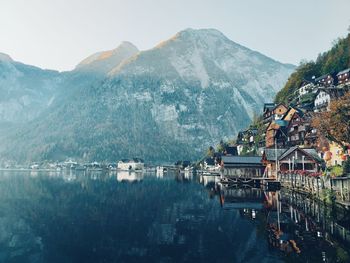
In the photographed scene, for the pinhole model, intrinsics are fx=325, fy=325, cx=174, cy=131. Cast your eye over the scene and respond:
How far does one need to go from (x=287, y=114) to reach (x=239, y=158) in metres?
32.1

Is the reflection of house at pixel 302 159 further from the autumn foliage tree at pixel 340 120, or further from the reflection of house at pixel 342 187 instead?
the reflection of house at pixel 342 187

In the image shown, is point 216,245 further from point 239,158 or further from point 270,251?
point 239,158

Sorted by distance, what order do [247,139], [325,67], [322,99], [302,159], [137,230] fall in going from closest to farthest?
1. [137,230]
2. [302,159]
3. [322,99]
4. [325,67]
5. [247,139]

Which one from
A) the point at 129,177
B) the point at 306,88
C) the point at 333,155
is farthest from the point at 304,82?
the point at 129,177

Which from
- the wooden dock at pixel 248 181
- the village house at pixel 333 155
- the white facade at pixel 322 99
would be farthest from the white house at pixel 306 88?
the village house at pixel 333 155

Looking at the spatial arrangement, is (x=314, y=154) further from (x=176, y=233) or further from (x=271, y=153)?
(x=176, y=233)

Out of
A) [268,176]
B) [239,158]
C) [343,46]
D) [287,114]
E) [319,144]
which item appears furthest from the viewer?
[343,46]

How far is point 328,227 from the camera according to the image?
31.6 m

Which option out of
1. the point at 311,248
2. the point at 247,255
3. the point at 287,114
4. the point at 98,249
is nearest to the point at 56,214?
the point at 98,249

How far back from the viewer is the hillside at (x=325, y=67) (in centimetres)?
12781

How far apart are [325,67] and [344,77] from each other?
26298 millimetres

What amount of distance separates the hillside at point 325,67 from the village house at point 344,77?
367 inches

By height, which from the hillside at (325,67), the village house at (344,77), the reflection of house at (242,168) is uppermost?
the hillside at (325,67)

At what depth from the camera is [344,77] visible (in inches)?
4355
